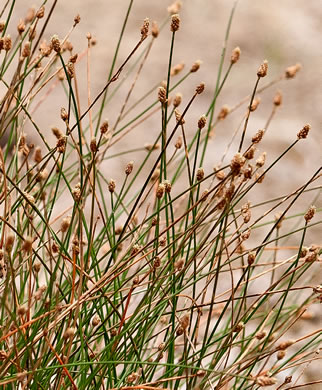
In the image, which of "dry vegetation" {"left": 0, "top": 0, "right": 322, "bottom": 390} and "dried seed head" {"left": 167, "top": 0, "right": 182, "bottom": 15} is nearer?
"dry vegetation" {"left": 0, "top": 0, "right": 322, "bottom": 390}

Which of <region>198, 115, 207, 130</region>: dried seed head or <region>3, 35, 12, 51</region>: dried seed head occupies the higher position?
<region>3, 35, 12, 51</region>: dried seed head

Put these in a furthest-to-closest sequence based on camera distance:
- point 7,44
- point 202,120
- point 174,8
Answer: point 174,8 → point 7,44 → point 202,120

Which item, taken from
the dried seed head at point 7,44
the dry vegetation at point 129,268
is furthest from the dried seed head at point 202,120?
the dried seed head at point 7,44

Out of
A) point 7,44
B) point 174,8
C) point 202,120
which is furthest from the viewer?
point 174,8

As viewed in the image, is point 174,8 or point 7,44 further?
point 174,8

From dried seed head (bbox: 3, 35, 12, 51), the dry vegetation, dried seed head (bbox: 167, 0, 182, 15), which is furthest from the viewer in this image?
dried seed head (bbox: 167, 0, 182, 15)

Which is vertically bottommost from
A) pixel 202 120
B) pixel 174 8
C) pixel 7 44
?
pixel 202 120

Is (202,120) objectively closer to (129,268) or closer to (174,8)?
(129,268)

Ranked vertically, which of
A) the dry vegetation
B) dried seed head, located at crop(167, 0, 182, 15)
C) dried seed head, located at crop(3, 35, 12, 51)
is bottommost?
the dry vegetation

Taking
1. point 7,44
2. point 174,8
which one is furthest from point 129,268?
point 174,8

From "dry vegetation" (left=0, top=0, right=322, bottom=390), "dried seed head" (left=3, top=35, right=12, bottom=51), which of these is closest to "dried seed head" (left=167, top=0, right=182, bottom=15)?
"dry vegetation" (left=0, top=0, right=322, bottom=390)

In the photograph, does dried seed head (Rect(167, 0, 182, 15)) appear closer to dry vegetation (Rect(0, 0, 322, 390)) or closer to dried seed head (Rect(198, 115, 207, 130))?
dry vegetation (Rect(0, 0, 322, 390))

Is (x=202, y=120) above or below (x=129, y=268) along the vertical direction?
above
